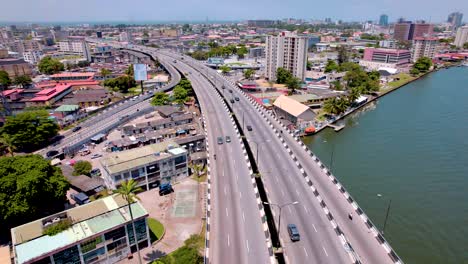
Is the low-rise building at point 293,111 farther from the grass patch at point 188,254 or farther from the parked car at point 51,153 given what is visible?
the parked car at point 51,153

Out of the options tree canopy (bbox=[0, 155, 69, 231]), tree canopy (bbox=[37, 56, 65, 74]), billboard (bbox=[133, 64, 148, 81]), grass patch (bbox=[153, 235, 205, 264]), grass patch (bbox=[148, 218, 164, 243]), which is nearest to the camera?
grass patch (bbox=[153, 235, 205, 264])

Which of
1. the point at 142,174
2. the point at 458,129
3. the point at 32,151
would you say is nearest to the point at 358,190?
the point at 142,174

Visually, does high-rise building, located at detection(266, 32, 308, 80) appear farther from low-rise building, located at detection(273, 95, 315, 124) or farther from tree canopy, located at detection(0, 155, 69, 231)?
tree canopy, located at detection(0, 155, 69, 231)

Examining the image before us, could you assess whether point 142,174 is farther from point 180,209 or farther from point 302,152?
point 302,152

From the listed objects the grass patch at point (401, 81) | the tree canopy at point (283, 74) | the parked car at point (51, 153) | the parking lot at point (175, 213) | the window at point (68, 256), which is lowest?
the parking lot at point (175, 213)

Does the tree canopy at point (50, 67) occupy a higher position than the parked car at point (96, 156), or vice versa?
the tree canopy at point (50, 67)

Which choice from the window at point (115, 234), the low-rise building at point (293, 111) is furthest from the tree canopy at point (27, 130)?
the low-rise building at point (293, 111)

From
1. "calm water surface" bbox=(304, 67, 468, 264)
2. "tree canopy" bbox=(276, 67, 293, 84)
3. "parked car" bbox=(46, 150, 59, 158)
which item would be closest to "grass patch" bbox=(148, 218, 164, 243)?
"calm water surface" bbox=(304, 67, 468, 264)
